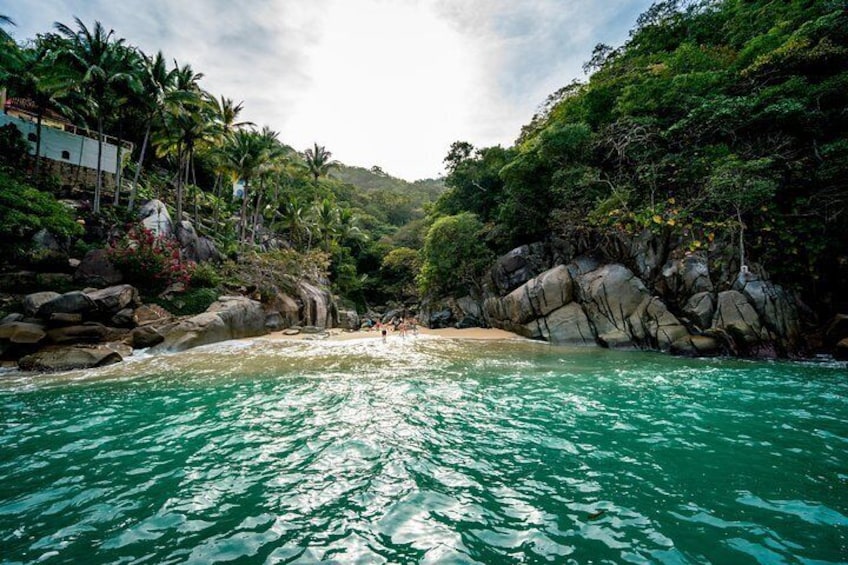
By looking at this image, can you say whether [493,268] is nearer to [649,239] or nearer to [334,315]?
[649,239]

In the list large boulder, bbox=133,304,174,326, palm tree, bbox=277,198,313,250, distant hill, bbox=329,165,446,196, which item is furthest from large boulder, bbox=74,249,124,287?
distant hill, bbox=329,165,446,196

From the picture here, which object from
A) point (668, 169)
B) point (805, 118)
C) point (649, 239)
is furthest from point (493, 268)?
point (805, 118)

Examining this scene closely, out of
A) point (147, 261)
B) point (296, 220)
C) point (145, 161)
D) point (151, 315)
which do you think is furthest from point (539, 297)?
point (145, 161)

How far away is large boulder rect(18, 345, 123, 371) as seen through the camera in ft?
35.6

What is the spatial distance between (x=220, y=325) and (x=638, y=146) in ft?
83.2

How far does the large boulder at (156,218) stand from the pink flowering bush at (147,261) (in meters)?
2.45

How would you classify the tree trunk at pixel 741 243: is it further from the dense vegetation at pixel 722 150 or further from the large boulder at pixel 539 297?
the large boulder at pixel 539 297

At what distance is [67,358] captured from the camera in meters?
11.2

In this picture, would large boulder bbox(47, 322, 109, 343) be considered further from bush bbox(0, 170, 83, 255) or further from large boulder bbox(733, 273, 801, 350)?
large boulder bbox(733, 273, 801, 350)

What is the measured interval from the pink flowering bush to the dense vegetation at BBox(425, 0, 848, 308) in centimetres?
2181

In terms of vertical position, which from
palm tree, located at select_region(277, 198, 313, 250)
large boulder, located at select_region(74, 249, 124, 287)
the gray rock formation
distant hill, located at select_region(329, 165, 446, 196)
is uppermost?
distant hill, located at select_region(329, 165, 446, 196)

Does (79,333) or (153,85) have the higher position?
(153,85)

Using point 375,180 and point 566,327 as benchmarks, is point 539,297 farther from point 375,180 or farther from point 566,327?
point 375,180

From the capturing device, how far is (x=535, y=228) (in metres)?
25.5
